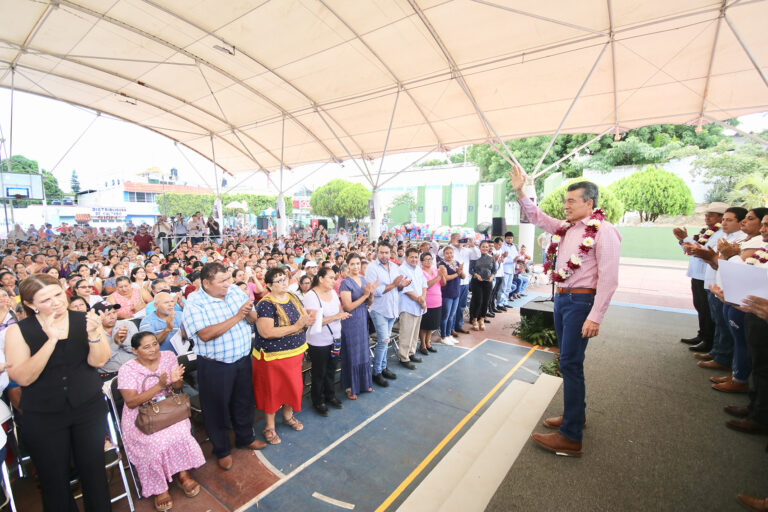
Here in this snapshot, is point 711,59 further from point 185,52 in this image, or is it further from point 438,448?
point 185,52

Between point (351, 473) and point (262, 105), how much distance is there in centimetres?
1210

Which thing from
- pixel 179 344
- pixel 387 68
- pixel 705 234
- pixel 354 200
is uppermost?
→ pixel 387 68

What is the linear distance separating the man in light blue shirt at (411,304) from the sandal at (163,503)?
315 centimetres

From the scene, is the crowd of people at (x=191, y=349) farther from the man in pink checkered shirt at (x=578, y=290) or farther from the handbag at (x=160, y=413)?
the man in pink checkered shirt at (x=578, y=290)

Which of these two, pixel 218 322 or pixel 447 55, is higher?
pixel 447 55

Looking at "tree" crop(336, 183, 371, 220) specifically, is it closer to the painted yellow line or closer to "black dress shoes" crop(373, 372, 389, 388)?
"black dress shoes" crop(373, 372, 389, 388)

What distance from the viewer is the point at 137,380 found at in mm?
2602

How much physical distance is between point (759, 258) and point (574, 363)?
5.15 ft

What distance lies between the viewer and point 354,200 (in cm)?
3244

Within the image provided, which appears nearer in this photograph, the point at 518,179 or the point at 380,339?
the point at 518,179

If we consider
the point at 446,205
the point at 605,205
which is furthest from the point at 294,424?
the point at 446,205

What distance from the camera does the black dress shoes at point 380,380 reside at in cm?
449

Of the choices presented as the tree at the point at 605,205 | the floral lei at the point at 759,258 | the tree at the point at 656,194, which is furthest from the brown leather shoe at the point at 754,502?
the tree at the point at 656,194

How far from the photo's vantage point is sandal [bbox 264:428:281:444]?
3.35 metres
